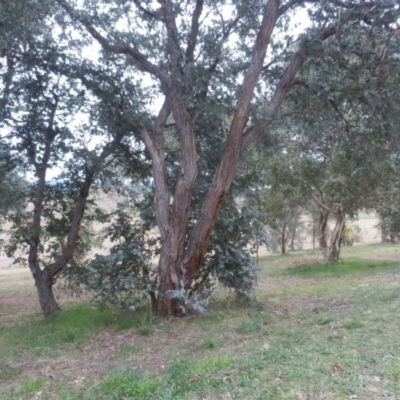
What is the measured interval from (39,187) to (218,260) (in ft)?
13.6

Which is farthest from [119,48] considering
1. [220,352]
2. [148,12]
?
[220,352]

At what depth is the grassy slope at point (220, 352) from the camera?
14.0 feet

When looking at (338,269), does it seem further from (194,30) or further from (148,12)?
(148,12)

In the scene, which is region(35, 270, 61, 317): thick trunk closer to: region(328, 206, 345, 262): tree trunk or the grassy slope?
the grassy slope

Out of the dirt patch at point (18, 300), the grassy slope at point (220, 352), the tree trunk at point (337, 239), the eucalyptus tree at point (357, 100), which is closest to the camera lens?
the grassy slope at point (220, 352)

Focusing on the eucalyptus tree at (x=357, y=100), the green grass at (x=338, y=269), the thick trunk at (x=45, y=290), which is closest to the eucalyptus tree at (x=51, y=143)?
the thick trunk at (x=45, y=290)

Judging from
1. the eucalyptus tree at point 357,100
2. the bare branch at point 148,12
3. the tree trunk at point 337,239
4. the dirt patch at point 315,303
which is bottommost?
the dirt patch at point 315,303

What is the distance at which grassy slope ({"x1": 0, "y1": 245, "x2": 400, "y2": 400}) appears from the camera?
4.26m

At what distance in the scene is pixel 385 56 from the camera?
24.7 feet

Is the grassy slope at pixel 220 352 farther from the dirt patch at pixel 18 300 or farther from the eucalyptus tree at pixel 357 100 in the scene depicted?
the dirt patch at pixel 18 300

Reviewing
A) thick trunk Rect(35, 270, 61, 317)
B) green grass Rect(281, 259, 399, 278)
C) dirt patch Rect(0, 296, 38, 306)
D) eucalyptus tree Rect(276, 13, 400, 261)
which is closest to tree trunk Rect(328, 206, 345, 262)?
green grass Rect(281, 259, 399, 278)

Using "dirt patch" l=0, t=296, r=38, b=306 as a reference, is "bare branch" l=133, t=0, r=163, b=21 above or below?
above

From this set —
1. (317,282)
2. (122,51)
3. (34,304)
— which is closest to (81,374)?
(122,51)

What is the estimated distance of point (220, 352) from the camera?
5.94 meters
